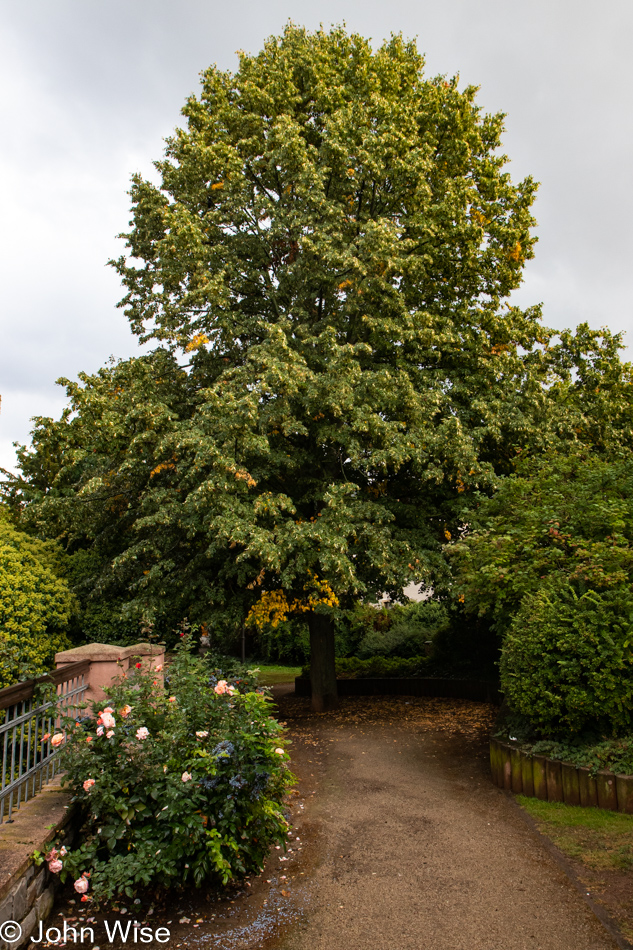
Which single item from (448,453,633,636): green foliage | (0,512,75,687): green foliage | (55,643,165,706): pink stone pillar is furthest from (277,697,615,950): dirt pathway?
(0,512,75,687): green foliage

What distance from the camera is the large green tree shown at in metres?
9.18

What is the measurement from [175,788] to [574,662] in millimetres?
3594

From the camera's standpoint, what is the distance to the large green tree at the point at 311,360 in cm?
918

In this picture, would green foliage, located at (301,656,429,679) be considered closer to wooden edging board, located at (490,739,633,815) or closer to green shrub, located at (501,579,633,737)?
wooden edging board, located at (490,739,633,815)

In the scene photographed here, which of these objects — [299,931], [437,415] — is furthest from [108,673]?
[437,415]

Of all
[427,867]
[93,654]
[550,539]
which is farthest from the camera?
[550,539]

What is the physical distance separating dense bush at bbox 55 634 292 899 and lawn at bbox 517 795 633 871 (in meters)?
2.23

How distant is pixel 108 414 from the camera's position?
937cm

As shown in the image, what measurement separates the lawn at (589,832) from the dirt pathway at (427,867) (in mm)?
195

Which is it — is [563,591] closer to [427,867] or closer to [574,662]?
[574,662]

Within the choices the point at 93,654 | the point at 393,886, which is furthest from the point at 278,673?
the point at 393,886

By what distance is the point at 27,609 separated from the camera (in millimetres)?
6902

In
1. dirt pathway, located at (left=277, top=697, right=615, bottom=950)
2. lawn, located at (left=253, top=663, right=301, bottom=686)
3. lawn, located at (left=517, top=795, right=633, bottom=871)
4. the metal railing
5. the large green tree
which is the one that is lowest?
lawn, located at (left=253, top=663, right=301, bottom=686)

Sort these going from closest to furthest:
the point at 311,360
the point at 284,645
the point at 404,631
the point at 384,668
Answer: the point at 311,360, the point at 384,668, the point at 404,631, the point at 284,645
